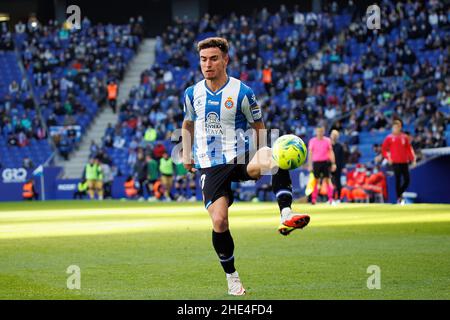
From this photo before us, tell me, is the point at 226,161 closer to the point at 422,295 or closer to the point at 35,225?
the point at 422,295

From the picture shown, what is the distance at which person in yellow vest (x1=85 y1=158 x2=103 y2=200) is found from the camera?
38281mm

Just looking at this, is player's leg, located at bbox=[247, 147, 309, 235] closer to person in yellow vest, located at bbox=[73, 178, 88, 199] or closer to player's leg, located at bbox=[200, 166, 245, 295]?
player's leg, located at bbox=[200, 166, 245, 295]

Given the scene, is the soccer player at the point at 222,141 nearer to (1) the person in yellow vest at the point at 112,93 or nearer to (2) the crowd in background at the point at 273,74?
(2) the crowd in background at the point at 273,74

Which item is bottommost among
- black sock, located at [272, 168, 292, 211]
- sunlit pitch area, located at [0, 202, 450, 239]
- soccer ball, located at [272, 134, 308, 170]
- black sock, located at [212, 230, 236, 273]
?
sunlit pitch area, located at [0, 202, 450, 239]

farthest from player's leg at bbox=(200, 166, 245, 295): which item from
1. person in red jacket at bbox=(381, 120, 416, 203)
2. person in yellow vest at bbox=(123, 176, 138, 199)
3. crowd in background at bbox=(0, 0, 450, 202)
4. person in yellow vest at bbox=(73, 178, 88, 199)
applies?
person in yellow vest at bbox=(73, 178, 88, 199)

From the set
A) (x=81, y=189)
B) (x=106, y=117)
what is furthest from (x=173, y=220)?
(x=106, y=117)

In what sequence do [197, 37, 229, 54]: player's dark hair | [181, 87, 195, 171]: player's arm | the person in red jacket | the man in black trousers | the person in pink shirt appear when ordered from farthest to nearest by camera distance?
the man in black trousers
the person in pink shirt
the person in red jacket
[181, 87, 195, 171]: player's arm
[197, 37, 229, 54]: player's dark hair

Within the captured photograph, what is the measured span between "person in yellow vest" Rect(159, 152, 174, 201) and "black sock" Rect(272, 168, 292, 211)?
1065 inches

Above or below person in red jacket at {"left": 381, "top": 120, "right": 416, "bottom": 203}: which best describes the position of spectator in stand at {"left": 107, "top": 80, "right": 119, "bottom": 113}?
above

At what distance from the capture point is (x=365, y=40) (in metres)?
41.8

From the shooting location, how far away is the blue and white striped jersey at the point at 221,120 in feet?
30.0

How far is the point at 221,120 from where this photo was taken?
9.14 m

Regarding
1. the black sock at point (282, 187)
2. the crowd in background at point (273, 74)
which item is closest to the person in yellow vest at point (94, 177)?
the crowd in background at point (273, 74)
